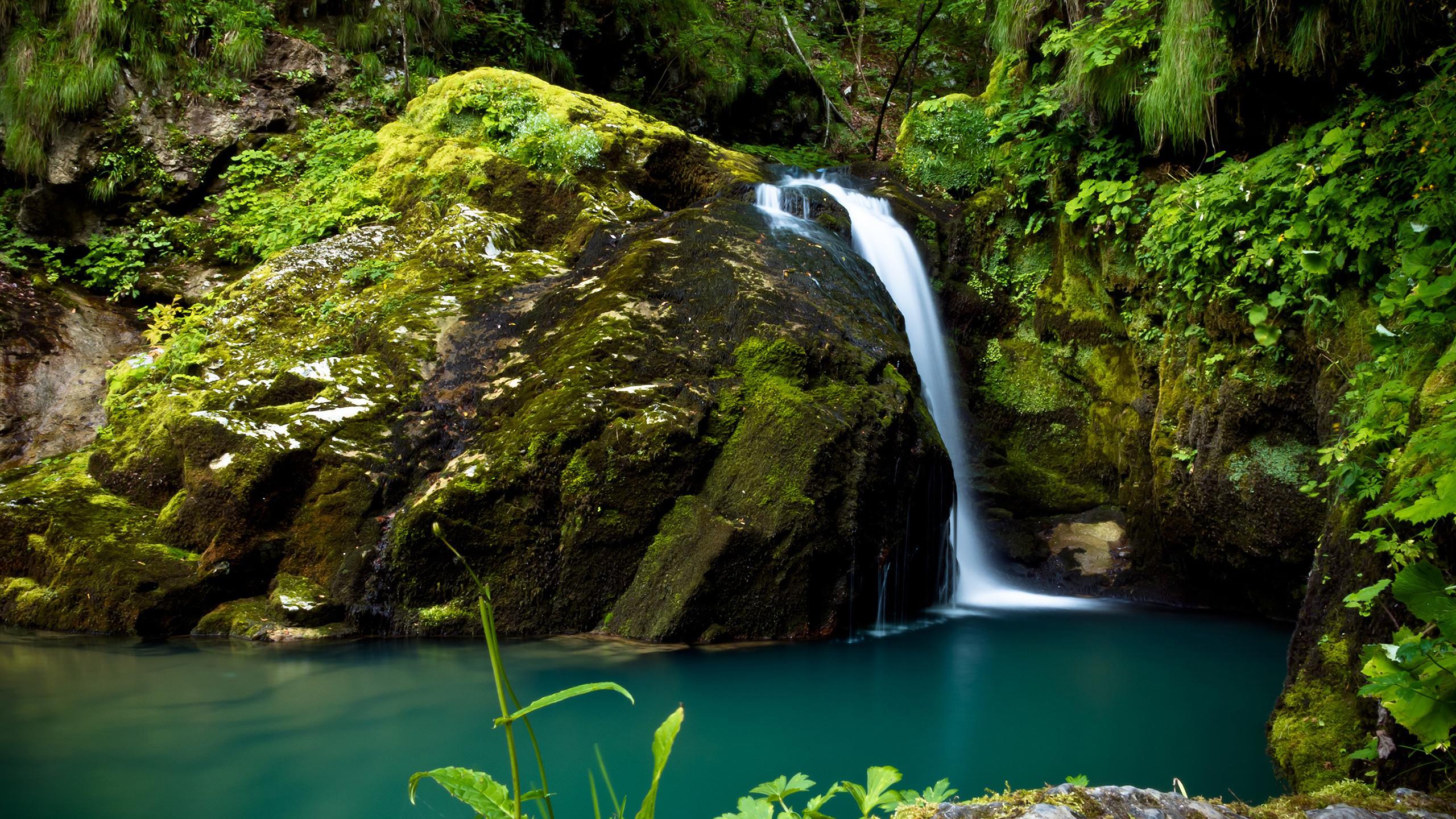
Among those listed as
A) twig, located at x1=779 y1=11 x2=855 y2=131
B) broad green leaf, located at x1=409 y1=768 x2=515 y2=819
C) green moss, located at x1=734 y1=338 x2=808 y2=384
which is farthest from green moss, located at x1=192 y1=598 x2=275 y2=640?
twig, located at x1=779 y1=11 x2=855 y2=131

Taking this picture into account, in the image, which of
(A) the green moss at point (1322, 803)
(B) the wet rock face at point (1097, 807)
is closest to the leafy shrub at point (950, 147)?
(A) the green moss at point (1322, 803)

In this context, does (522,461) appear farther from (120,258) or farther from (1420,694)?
(120,258)

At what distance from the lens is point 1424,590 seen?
1602 millimetres

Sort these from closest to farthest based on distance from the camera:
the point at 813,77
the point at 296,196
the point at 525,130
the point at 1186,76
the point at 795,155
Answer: the point at 1186,76 < the point at 525,130 < the point at 296,196 < the point at 795,155 < the point at 813,77

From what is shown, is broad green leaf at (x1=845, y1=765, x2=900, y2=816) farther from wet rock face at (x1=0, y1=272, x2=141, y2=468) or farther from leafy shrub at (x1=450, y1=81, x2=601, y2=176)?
wet rock face at (x1=0, y1=272, x2=141, y2=468)

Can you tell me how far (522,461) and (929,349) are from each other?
4630 millimetres

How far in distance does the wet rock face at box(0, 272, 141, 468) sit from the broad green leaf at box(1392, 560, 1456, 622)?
937cm

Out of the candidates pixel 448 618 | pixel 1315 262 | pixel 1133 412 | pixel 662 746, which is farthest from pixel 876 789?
pixel 1133 412

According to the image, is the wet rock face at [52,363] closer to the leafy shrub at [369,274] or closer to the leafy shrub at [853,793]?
the leafy shrub at [369,274]

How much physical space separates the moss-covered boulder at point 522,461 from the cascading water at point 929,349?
99cm

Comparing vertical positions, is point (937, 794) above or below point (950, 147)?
below

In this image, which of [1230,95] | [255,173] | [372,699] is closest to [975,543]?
[1230,95]

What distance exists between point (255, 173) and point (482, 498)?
6.62 m

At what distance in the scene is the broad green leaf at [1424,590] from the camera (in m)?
1.58
